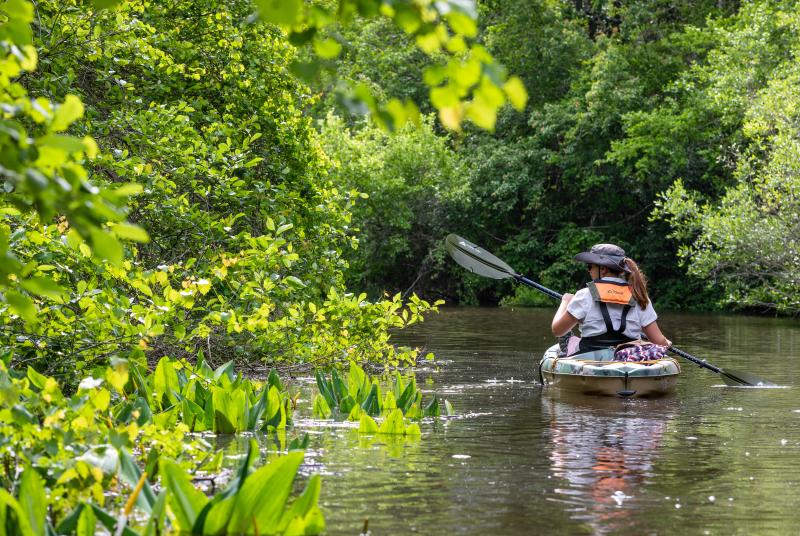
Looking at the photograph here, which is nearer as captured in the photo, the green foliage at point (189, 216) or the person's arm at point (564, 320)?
the green foliage at point (189, 216)

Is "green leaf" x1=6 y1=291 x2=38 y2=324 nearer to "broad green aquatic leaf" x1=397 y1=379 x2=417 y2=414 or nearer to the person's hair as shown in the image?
"broad green aquatic leaf" x1=397 y1=379 x2=417 y2=414

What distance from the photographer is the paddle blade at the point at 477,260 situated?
14.0 meters

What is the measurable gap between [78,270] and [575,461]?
378cm

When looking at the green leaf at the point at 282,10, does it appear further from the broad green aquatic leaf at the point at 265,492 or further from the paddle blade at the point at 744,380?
the paddle blade at the point at 744,380

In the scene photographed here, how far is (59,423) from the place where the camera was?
5.16m

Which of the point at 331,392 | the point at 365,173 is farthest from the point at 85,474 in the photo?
the point at 365,173

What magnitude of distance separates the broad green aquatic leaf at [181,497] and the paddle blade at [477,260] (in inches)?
375

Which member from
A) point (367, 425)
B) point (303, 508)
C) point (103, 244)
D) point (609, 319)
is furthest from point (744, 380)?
point (103, 244)

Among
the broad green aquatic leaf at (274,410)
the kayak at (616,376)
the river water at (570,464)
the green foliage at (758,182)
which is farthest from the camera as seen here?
the green foliage at (758,182)

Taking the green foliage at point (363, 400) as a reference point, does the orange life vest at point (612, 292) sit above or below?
above

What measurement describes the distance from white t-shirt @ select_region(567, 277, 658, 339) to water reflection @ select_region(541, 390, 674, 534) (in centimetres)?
77

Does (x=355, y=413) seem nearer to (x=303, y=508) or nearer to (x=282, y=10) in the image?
(x=303, y=508)

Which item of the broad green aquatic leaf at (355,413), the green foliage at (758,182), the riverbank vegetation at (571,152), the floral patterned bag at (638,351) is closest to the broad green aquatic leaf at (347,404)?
the broad green aquatic leaf at (355,413)

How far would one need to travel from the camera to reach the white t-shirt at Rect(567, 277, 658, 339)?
37.7 feet
